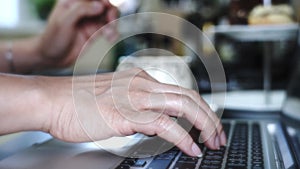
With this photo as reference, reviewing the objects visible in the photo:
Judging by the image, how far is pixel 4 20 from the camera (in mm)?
1745

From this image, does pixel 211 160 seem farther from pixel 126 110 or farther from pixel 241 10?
pixel 241 10

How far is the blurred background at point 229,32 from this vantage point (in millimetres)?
989

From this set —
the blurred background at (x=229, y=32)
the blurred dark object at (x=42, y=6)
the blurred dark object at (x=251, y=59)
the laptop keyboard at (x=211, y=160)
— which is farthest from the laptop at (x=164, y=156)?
the blurred dark object at (x=42, y=6)

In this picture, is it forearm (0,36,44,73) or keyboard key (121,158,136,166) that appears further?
forearm (0,36,44,73)

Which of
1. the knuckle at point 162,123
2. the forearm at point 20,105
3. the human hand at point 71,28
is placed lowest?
the knuckle at point 162,123

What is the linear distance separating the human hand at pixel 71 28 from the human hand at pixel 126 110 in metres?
0.38

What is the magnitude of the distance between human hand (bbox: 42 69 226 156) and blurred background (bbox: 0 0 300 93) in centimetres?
32

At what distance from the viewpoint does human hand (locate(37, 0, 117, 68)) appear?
84 cm

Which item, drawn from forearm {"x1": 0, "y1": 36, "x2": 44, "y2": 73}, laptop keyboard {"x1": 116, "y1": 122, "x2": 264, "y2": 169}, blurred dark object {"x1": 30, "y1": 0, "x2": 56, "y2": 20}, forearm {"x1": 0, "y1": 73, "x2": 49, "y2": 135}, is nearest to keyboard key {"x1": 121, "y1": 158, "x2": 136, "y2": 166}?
laptop keyboard {"x1": 116, "y1": 122, "x2": 264, "y2": 169}

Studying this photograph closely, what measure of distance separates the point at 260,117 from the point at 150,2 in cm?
108

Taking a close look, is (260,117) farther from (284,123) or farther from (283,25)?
(283,25)

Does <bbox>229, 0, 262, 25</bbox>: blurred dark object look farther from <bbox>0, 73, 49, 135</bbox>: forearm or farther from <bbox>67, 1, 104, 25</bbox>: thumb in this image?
<bbox>0, 73, 49, 135</bbox>: forearm

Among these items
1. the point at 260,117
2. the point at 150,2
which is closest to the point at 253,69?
the point at 150,2

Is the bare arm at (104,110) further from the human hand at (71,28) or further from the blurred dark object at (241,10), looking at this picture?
the blurred dark object at (241,10)
